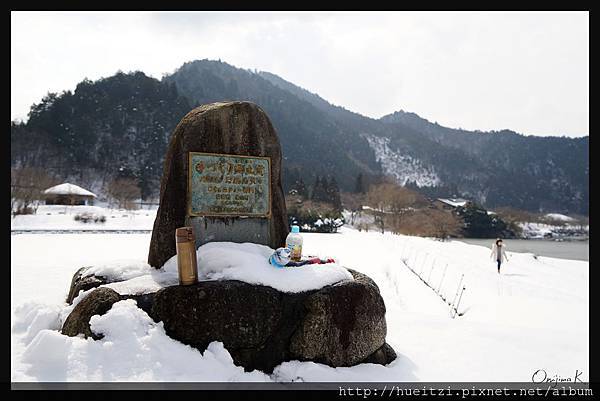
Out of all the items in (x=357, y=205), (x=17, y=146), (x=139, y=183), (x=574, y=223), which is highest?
(x=17, y=146)

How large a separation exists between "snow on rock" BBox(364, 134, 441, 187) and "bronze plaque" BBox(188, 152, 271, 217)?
145m

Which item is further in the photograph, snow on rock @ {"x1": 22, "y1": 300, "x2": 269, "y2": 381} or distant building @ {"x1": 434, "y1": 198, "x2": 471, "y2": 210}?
distant building @ {"x1": 434, "y1": 198, "x2": 471, "y2": 210}

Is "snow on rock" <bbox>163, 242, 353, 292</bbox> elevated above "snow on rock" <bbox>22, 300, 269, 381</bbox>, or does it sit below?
above

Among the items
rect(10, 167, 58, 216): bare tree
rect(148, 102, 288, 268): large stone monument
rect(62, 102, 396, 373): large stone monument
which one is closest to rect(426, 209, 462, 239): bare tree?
rect(10, 167, 58, 216): bare tree

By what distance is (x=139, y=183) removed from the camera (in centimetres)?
5981

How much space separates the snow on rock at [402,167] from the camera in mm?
150000

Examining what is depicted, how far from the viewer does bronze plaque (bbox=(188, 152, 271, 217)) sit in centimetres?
557

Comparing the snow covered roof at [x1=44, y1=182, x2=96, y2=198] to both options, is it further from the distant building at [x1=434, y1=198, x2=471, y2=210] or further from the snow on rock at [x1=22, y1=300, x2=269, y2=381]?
the distant building at [x1=434, y1=198, x2=471, y2=210]

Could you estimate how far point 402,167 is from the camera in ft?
508

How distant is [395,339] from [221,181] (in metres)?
3.59

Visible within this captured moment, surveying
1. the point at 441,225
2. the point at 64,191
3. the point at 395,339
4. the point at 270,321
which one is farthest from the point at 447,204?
the point at 270,321

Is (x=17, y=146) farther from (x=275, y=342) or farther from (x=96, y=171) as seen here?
(x=275, y=342)

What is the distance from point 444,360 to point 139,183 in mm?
60968

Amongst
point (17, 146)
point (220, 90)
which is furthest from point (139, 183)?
point (220, 90)
